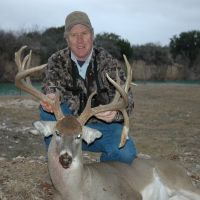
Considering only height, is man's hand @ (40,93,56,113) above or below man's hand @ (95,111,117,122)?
above

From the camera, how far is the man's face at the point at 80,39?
6652 mm

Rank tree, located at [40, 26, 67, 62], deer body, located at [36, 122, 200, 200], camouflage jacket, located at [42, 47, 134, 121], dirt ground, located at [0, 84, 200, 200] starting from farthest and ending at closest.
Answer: tree, located at [40, 26, 67, 62], dirt ground, located at [0, 84, 200, 200], camouflage jacket, located at [42, 47, 134, 121], deer body, located at [36, 122, 200, 200]

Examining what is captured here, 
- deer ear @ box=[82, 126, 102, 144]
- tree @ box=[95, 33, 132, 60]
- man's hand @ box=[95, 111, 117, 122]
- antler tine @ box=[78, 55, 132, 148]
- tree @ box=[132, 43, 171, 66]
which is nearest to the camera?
deer ear @ box=[82, 126, 102, 144]

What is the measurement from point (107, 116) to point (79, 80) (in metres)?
0.78

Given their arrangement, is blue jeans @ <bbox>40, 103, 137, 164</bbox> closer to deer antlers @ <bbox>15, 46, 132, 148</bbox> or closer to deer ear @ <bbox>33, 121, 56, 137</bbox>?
deer antlers @ <bbox>15, 46, 132, 148</bbox>

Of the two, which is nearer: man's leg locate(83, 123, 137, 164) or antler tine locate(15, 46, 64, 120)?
antler tine locate(15, 46, 64, 120)

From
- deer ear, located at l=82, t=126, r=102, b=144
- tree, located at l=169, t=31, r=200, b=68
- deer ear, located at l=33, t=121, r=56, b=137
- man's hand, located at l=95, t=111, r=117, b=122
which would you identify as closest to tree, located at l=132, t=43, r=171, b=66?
tree, located at l=169, t=31, r=200, b=68

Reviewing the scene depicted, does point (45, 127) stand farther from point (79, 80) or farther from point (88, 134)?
point (79, 80)

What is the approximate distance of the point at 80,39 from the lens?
665 centimetres

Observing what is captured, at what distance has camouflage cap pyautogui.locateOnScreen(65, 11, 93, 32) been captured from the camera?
6.63 metres

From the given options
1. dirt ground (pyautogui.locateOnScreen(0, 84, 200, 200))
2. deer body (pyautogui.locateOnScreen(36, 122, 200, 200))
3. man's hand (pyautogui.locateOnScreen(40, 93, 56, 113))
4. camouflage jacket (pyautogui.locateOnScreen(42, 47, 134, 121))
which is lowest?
dirt ground (pyautogui.locateOnScreen(0, 84, 200, 200))

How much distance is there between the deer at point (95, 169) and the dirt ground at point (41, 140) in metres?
0.71

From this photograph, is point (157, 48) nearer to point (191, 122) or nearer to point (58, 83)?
point (191, 122)

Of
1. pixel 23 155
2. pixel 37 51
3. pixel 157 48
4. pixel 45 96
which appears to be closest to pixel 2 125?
pixel 23 155
